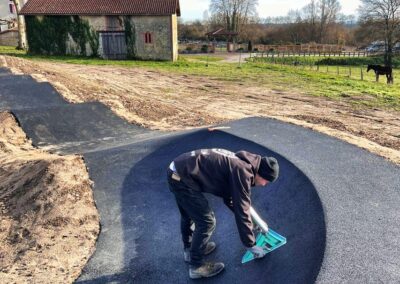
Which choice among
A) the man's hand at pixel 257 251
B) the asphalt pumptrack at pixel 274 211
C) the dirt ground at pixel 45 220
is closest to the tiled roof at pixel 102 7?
the asphalt pumptrack at pixel 274 211

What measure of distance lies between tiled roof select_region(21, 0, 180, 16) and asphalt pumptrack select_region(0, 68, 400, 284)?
80.7 ft

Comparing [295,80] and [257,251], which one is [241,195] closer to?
[257,251]

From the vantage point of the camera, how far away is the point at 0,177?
9.13 m

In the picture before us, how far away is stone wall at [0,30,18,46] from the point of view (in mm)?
47688

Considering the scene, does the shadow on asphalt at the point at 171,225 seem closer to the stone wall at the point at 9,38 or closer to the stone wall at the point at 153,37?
the stone wall at the point at 153,37

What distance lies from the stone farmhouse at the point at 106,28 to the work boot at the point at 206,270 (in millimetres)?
29943

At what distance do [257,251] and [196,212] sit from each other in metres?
0.89

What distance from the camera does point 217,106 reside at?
16984mm

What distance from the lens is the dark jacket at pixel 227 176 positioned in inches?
176

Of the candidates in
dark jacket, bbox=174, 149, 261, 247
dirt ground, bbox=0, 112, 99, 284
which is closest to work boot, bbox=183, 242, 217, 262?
dark jacket, bbox=174, 149, 261, 247

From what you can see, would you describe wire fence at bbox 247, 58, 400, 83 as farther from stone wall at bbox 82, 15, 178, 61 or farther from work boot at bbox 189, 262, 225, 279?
work boot at bbox 189, 262, 225, 279

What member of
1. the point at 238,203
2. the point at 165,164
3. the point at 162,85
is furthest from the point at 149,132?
the point at 162,85

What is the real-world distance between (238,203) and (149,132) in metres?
8.47

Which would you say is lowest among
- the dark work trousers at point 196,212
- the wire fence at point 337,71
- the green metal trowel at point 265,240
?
the wire fence at point 337,71
